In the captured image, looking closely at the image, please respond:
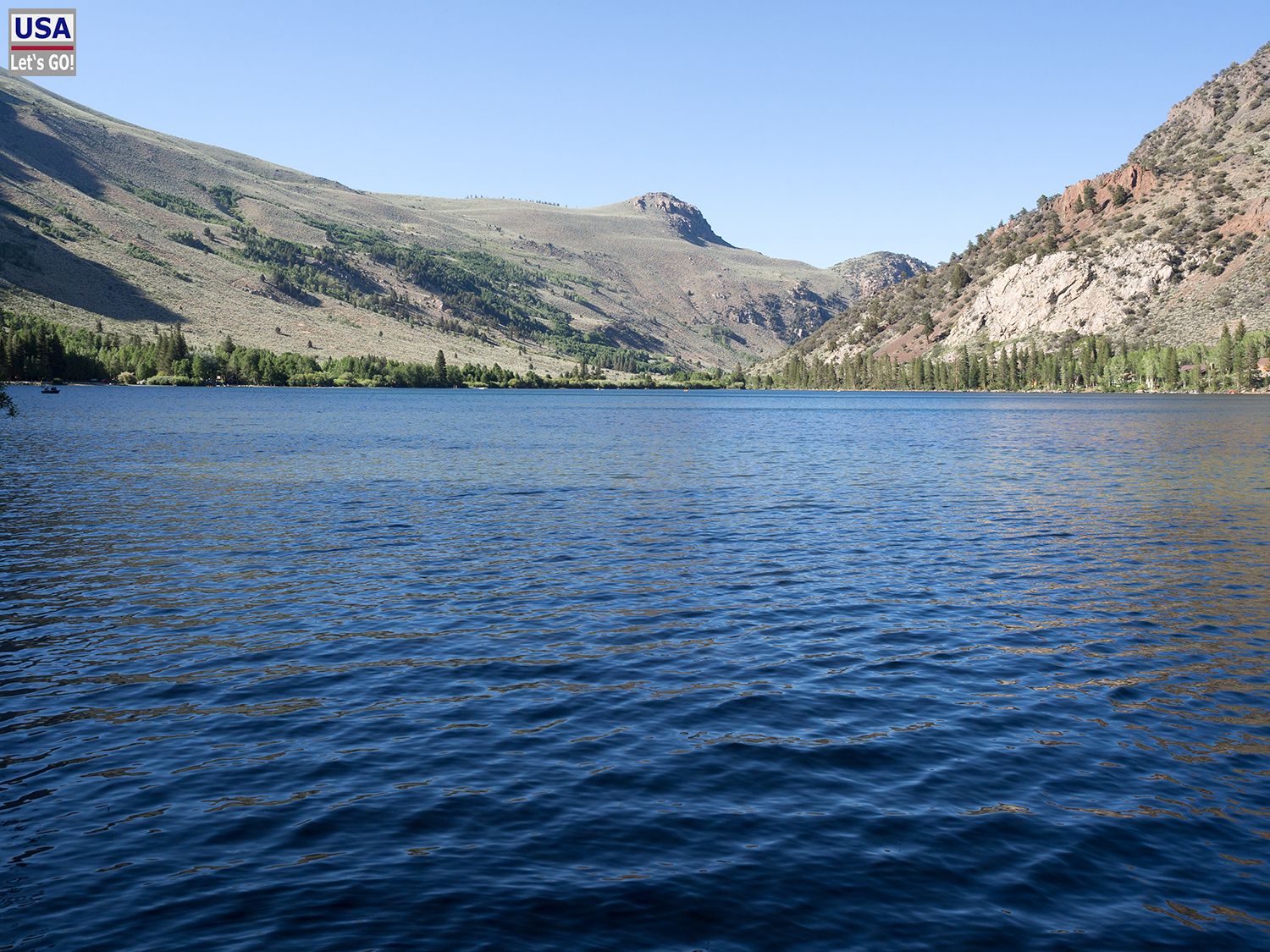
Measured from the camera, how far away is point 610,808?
17.6 m

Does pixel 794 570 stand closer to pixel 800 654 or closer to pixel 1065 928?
pixel 800 654

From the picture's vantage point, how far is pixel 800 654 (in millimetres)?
28078

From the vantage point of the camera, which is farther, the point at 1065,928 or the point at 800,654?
the point at 800,654

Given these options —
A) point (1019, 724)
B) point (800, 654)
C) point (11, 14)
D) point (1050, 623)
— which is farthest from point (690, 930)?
point (11, 14)

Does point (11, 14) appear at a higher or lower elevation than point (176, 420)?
higher

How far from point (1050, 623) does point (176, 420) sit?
13142cm

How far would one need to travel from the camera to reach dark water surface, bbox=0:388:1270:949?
14.4 metres

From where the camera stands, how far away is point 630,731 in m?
A: 21.8

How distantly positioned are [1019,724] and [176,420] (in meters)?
136

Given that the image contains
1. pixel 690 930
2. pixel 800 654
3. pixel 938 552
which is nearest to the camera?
pixel 690 930

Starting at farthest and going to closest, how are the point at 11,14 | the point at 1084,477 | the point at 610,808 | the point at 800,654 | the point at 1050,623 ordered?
the point at 11,14
the point at 1084,477
the point at 1050,623
the point at 800,654
the point at 610,808

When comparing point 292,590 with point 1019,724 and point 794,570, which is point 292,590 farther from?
point 1019,724

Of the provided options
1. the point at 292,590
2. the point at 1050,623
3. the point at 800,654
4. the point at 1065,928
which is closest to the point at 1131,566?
the point at 1050,623

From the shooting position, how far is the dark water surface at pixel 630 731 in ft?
47.4
